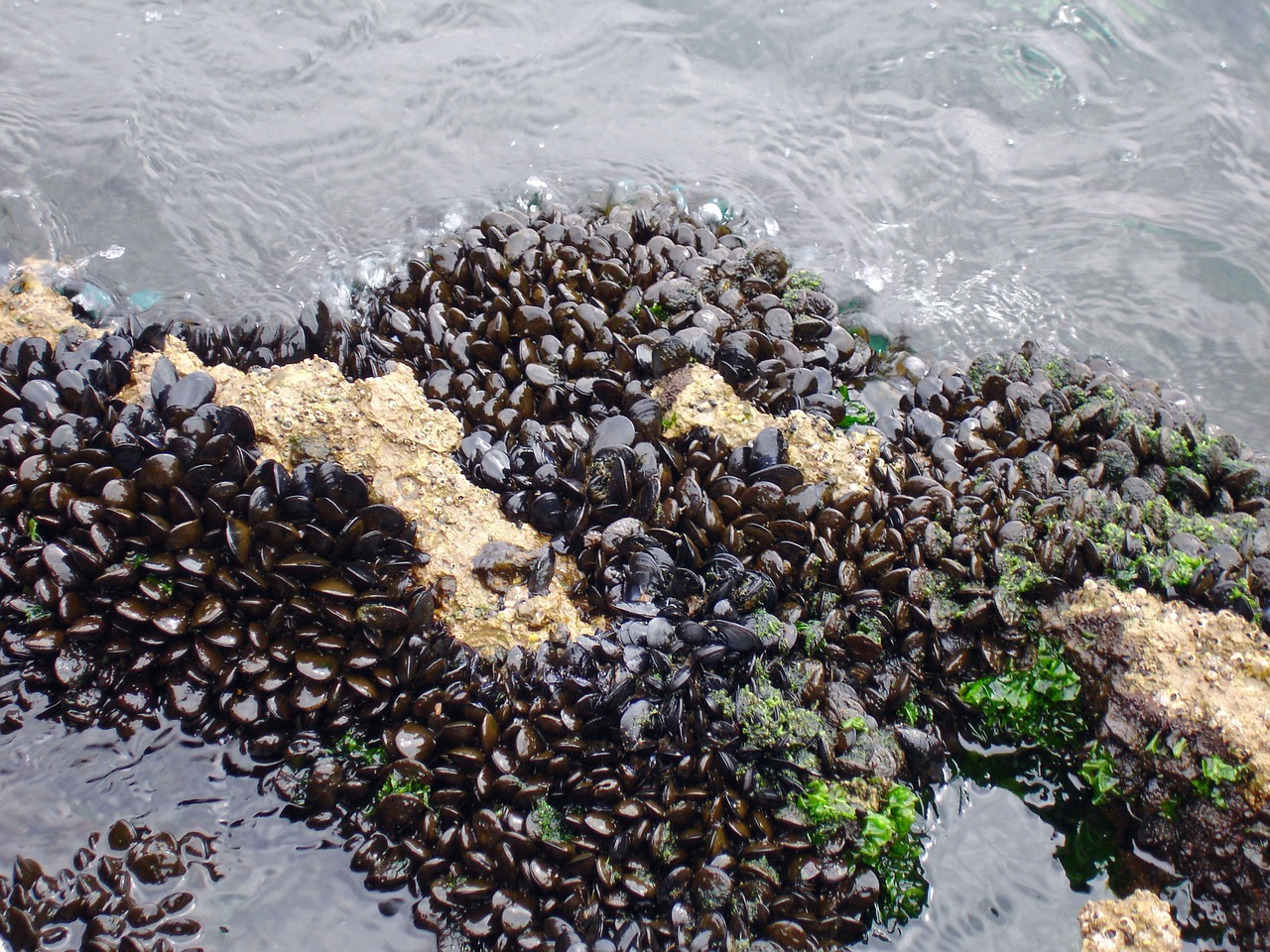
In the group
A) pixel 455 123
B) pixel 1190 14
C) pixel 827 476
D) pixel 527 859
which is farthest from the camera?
pixel 1190 14

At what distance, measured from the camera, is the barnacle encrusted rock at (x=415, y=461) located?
3373 mm

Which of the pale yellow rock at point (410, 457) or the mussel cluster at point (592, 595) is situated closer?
the mussel cluster at point (592, 595)

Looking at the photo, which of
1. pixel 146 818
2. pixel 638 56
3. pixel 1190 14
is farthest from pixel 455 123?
pixel 1190 14

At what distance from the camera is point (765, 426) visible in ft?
12.7

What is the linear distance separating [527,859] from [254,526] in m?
1.62

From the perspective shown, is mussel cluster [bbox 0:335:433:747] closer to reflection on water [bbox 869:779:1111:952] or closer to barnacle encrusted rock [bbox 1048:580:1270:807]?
reflection on water [bbox 869:779:1111:952]

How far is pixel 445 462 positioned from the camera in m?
3.65

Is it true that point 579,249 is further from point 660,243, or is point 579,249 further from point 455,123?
point 455,123

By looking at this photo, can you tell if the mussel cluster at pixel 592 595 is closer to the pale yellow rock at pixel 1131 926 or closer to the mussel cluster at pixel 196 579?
the mussel cluster at pixel 196 579

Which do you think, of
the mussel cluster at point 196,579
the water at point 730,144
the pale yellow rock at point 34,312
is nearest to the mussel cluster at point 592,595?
the mussel cluster at point 196,579

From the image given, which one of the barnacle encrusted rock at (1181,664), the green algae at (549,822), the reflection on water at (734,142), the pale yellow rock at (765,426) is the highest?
the reflection on water at (734,142)

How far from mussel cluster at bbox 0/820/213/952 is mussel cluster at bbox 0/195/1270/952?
0.42 meters

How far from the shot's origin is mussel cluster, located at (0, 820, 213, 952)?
107 inches

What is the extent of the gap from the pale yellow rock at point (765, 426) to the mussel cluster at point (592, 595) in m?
0.07
